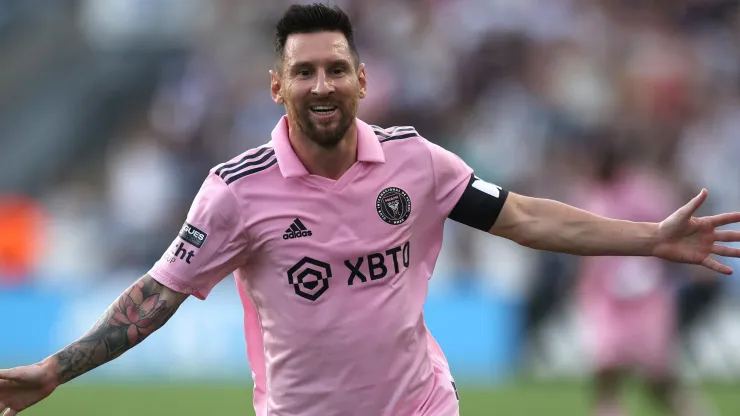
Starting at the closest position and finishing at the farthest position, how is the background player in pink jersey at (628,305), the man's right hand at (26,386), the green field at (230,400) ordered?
the man's right hand at (26,386) → the background player in pink jersey at (628,305) → the green field at (230,400)

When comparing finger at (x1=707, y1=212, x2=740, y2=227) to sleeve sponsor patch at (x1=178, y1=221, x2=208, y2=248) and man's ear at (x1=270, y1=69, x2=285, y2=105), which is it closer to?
man's ear at (x1=270, y1=69, x2=285, y2=105)

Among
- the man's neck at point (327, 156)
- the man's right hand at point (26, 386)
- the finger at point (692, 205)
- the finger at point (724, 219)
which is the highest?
the man's neck at point (327, 156)

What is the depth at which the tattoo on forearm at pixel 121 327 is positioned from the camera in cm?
523

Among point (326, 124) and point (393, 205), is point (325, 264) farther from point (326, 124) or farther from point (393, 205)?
point (326, 124)

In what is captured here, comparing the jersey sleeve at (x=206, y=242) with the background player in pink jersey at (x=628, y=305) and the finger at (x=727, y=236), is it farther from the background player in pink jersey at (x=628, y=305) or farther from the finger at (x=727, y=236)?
the background player in pink jersey at (x=628, y=305)

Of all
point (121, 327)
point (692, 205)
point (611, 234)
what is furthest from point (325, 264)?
point (692, 205)

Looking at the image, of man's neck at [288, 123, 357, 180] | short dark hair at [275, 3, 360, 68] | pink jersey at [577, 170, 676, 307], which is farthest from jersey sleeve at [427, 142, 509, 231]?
pink jersey at [577, 170, 676, 307]

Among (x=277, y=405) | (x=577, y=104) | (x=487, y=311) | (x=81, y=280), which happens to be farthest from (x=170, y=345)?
(x=277, y=405)

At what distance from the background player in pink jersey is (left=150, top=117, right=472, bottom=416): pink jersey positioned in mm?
6131

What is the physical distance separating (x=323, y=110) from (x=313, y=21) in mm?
367

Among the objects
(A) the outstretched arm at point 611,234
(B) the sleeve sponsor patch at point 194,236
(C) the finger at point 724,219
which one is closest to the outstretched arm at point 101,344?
(B) the sleeve sponsor patch at point 194,236

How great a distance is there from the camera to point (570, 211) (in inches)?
220

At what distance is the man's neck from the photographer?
17.9 ft

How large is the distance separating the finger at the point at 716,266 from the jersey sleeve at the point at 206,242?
6.28 ft
